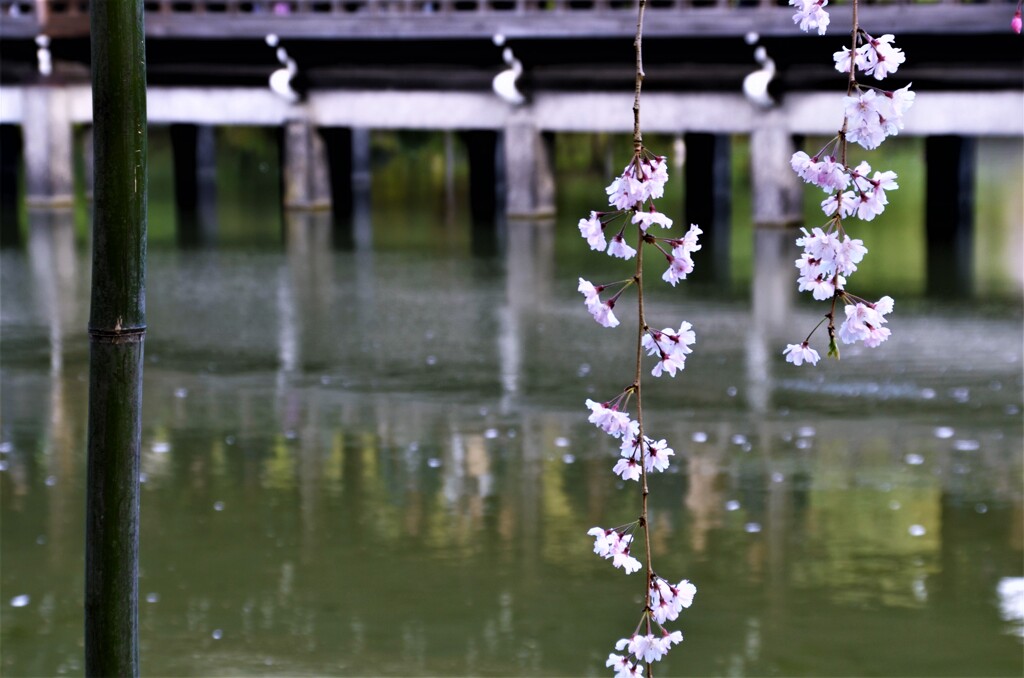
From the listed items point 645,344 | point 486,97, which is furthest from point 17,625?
point 486,97

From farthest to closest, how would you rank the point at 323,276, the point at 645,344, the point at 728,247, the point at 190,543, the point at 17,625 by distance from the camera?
the point at 728,247, the point at 323,276, the point at 190,543, the point at 17,625, the point at 645,344

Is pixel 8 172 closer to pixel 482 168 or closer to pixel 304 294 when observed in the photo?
pixel 482 168

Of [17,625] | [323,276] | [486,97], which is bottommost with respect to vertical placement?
[17,625]

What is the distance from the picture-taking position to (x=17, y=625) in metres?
5.98

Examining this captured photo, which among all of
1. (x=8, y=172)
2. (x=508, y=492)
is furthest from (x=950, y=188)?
(x=508, y=492)

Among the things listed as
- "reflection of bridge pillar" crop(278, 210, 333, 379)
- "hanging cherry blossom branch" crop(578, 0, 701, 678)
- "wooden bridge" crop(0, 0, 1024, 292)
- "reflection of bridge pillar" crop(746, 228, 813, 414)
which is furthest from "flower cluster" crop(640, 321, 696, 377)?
"wooden bridge" crop(0, 0, 1024, 292)

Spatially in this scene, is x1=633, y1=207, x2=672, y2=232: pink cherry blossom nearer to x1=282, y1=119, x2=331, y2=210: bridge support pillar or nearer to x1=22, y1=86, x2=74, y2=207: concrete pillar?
x1=282, y1=119, x2=331, y2=210: bridge support pillar

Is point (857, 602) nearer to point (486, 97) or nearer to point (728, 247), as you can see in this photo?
point (728, 247)

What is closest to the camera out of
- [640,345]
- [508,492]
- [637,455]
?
[640,345]

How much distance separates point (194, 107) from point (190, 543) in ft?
57.7

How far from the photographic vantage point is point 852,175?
8.86 ft

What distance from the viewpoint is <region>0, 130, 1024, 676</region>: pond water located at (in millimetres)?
5820

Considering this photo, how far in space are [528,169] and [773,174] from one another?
3.46m

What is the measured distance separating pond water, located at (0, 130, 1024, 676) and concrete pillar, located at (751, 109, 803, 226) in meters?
5.66
